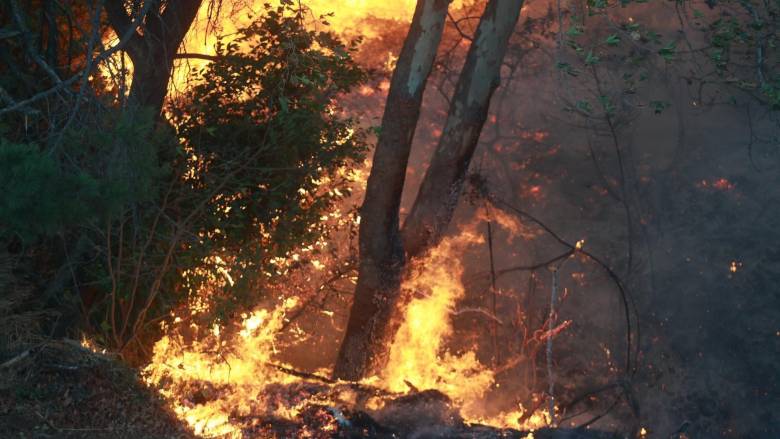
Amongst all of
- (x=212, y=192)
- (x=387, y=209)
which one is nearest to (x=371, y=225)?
(x=387, y=209)

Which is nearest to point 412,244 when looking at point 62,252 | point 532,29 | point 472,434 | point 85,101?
point 472,434

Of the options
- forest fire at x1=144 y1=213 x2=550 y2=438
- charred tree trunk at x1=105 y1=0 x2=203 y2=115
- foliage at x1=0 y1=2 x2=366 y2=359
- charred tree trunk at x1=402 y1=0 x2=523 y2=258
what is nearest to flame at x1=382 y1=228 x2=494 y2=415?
forest fire at x1=144 y1=213 x2=550 y2=438

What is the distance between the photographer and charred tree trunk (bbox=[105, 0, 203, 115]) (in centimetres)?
834

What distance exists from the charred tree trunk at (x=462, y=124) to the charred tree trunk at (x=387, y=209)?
333 mm

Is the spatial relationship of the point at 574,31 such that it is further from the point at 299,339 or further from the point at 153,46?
the point at 299,339

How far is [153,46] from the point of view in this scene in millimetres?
8531

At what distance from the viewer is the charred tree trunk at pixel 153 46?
834 cm

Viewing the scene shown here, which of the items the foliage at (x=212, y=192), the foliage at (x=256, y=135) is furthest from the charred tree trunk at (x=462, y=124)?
the foliage at (x=256, y=135)

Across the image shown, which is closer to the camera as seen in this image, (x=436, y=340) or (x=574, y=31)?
(x=574, y=31)

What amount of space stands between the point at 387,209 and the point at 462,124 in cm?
114

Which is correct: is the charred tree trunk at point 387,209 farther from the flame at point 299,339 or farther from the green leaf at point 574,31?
the green leaf at point 574,31

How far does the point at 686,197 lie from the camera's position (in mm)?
15031

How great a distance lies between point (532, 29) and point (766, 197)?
15.0ft

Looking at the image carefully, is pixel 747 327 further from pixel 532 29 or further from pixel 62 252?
pixel 62 252
